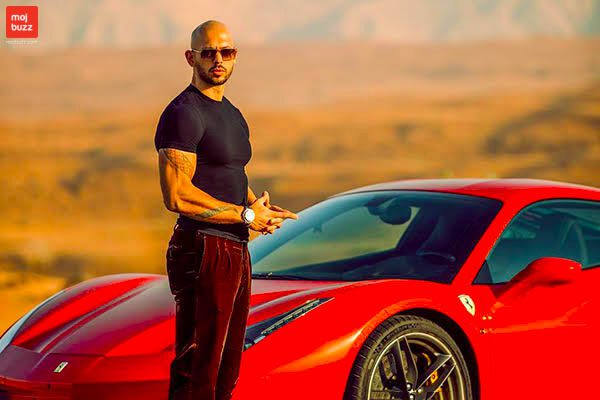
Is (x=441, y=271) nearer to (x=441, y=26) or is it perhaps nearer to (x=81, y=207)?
(x=81, y=207)

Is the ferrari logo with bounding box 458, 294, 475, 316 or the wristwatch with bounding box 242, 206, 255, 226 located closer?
the wristwatch with bounding box 242, 206, 255, 226

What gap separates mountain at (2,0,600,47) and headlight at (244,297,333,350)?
531 feet

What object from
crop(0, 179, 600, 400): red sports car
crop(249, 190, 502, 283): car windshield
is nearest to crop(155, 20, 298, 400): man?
crop(0, 179, 600, 400): red sports car

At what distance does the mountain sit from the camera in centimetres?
17150

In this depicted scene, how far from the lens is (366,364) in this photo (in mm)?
4523

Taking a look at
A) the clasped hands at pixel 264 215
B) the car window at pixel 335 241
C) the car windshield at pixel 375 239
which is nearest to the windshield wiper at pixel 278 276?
the car windshield at pixel 375 239

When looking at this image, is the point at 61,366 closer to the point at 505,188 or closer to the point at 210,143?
the point at 210,143

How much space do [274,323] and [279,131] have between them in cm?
5584

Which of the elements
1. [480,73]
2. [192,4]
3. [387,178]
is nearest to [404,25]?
[192,4]

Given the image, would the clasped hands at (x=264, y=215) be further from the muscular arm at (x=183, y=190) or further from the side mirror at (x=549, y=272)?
the side mirror at (x=549, y=272)

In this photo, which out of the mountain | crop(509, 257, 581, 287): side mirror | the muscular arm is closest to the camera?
the muscular arm

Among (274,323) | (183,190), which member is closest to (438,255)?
(274,323)

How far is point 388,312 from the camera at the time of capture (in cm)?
468

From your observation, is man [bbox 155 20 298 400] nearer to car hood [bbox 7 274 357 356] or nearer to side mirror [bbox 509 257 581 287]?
car hood [bbox 7 274 357 356]
